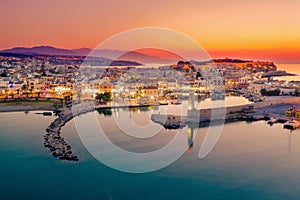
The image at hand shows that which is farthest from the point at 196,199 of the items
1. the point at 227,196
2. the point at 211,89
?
the point at 211,89

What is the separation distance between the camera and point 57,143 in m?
5.61

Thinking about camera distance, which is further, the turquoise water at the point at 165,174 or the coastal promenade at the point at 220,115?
the coastal promenade at the point at 220,115

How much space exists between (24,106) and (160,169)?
21.9 ft

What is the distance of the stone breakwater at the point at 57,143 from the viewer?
197 inches

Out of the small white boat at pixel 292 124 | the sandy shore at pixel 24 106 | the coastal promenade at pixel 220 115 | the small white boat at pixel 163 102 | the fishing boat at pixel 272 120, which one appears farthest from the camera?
the small white boat at pixel 163 102

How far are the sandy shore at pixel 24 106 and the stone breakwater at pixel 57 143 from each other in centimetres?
258

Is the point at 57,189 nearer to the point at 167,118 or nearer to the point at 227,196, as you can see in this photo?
the point at 227,196

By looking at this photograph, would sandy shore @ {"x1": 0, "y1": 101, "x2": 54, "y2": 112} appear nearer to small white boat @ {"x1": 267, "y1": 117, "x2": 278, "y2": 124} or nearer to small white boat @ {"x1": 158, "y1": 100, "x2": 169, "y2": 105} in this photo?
small white boat @ {"x1": 158, "y1": 100, "x2": 169, "y2": 105}

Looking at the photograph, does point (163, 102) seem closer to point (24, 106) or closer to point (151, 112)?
point (151, 112)

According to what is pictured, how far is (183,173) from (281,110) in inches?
211

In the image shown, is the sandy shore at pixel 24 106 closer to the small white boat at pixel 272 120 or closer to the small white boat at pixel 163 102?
the small white boat at pixel 163 102

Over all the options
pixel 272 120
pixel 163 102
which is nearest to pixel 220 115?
pixel 272 120

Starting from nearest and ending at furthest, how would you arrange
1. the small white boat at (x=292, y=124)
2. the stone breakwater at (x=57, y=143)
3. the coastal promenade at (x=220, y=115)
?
the stone breakwater at (x=57, y=143)
the small white boat at (x=292, y=124)
the coastal promenade at (x=220, y=115)

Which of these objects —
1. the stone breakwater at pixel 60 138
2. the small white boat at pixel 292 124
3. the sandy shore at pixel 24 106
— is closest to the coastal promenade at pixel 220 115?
the small white boat at pixel 292 124
